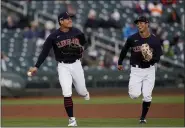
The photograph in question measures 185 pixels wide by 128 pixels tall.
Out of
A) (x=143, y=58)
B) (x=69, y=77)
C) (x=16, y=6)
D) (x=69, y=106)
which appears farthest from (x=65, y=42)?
(x=16, y=6)

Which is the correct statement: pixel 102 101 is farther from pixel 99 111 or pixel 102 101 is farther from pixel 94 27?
pixel 94 27

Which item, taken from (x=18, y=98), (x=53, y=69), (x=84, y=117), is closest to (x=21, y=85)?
(x=18, y=98)

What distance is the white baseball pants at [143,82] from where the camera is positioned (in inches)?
444

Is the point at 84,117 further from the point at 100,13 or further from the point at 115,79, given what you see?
the point at 100,13

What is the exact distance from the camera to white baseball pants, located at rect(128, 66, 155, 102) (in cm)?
1127

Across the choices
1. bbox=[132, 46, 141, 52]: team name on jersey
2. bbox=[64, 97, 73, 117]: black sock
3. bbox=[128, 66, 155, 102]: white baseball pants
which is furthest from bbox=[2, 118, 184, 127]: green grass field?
bbox=[132, 46, 141, 52]: team name on jersey

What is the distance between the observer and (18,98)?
65.9 feet

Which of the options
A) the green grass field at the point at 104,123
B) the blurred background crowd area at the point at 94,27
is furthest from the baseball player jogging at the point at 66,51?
the blurred background crowd area at the point at 94,27

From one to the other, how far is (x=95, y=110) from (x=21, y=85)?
5.76m

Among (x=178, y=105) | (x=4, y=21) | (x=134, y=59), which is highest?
(x=4, y=21)

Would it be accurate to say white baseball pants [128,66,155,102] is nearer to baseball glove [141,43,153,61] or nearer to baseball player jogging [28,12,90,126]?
baseball glove [141,43,153,61]

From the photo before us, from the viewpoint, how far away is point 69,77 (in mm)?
10836

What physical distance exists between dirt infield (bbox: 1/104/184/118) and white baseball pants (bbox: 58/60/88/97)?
222 centimetres

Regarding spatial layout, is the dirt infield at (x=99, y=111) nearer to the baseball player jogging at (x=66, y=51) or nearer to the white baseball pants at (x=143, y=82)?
the white baseball pants at (x=143, y=82)
